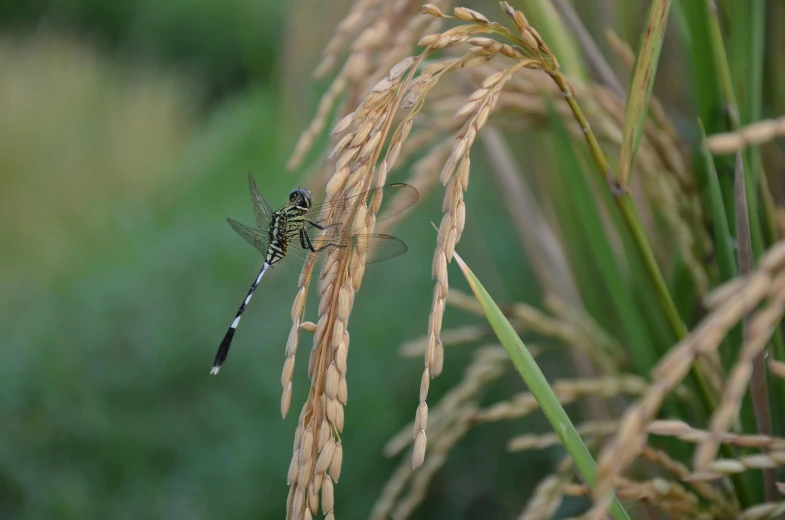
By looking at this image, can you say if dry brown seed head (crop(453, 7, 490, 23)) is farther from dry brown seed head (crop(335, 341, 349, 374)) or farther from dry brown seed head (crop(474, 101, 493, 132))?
dry brown seed head (crop(335, 341, 349, 374))

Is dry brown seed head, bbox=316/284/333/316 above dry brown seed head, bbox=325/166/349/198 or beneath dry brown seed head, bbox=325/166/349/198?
beneath

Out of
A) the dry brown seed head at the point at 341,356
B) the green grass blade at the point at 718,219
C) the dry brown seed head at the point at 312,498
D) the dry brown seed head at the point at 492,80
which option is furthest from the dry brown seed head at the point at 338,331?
the green grass blade at the point at 718,219

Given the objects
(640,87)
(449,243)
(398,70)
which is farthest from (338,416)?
(640,87)

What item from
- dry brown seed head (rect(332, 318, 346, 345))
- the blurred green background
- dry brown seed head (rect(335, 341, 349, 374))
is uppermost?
dry brown seed head (rect(332, 318, 346, 345))

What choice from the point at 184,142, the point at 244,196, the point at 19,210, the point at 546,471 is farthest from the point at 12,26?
the point at 546,471

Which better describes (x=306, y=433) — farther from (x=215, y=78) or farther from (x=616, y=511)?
(x=215, y=78)

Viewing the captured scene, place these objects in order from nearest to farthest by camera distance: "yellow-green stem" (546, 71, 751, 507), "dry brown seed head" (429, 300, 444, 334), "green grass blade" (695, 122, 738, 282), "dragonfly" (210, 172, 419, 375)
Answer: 1. "dry brown seed head" (429, 300, 444, 334)
2. "yellow-green stem" (546, 71, 751, 507)
3. "green grass blade" (695, 122, 738, 282)
4. "dragonfly" (210, 172, 419, 375)

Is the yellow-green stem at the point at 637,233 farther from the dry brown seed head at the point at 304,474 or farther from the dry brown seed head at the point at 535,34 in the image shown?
the dry brown seed head at the point at 304,474

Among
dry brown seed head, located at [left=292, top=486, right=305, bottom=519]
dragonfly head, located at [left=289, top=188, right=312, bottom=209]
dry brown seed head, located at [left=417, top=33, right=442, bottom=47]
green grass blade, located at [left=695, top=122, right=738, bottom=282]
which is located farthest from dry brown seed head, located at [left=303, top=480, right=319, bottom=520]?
dragonfly head, located at [left=289, top=188, right=312, bottom=209]
